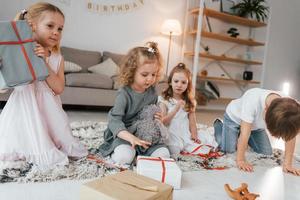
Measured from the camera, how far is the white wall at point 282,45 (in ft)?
14.9

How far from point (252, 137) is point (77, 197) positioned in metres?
1.16

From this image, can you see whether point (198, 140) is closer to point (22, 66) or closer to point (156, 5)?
point (22, 66)

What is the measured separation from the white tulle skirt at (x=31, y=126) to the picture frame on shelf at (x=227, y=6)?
3432mm

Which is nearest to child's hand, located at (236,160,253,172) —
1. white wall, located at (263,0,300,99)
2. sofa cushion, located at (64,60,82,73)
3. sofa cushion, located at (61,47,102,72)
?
sofa cushion, located at (64,60,82,73)

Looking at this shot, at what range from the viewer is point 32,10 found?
1025 mm

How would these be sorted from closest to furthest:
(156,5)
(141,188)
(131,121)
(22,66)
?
1. (141,188)
2. (22,66)
3. (131,121)
4. (156,5)

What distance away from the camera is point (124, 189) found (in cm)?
69

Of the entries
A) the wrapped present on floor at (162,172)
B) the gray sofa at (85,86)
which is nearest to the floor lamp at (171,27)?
the gray sofa at (85,86)

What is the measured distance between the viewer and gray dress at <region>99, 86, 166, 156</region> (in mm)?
1157

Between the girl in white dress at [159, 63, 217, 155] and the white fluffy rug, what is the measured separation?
5.2 inches

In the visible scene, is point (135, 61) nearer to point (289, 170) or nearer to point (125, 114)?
point (125, 114)

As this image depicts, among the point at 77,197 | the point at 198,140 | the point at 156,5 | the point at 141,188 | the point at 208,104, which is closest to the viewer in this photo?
the point at 141,188

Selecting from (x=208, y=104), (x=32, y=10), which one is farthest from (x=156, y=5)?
(x=32, y=10)

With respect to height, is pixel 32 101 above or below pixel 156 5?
below
